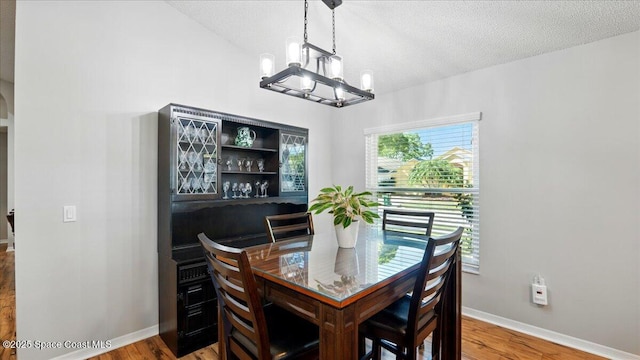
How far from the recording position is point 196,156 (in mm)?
2578

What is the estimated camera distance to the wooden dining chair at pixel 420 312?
1374 mm

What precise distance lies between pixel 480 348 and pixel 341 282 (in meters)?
1.83

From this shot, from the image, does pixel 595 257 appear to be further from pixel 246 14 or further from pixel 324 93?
pixel 246 14

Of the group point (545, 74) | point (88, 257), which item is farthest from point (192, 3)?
point (545, 74)

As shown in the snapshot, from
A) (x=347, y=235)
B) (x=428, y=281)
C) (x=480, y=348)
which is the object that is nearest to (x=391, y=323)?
(x=428, y=281)

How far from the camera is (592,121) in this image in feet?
7.49

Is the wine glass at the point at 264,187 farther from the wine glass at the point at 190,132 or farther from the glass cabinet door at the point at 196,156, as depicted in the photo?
the wine glass at the point at 190,132

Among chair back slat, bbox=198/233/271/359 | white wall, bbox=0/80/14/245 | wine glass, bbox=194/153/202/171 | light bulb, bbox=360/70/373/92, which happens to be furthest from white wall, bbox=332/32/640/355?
white wall, bbox=0/80/14/245

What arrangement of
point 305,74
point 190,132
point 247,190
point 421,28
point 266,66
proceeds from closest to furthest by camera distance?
point 305,74 → point 266,66 → point 421,28 → point 190,132 → point 247,190

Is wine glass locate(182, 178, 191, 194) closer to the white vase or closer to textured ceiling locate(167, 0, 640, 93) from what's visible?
the white vase

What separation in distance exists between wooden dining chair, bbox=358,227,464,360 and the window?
1538 mm

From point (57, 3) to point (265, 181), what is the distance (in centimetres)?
→ 226

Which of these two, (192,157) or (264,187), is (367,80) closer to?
(192,157)

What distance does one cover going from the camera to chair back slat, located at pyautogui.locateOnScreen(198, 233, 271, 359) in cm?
118
